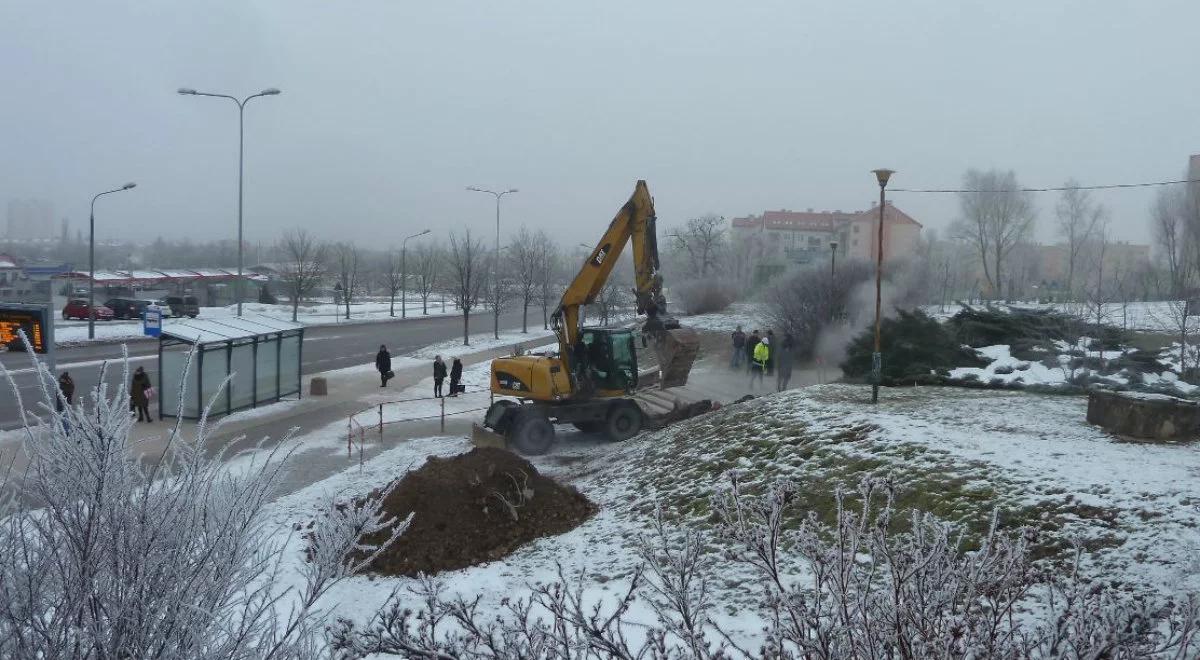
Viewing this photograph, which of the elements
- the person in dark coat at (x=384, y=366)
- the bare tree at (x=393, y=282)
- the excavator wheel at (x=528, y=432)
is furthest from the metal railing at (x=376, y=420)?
the bare tree at (x=393, y=282)

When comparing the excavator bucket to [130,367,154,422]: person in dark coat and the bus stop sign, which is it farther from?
[130,367,154,422]: person in dark coat

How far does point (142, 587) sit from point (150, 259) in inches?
5228

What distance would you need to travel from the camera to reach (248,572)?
3.90 m

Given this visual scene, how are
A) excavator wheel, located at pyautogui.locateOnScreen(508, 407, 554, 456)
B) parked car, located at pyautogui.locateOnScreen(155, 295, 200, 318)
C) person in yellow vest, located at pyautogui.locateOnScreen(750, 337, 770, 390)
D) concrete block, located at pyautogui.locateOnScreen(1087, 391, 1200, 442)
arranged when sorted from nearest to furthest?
concrete block, located at pyautogui.locateOnScreen(1087, 391, 1200, 442), excavator wheel, located at pyautogui.locateOnScreen(508, 407, 554, 456), person in yellow vest, located at pyautogui.locateOnScreen(750, 337, 770, 390), parked car, located at pyautogui.locateOnScreen(155, 295, 200, 318)

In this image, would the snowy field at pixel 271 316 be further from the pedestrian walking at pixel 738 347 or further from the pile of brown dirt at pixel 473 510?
the pedestrian walking at pixel 738 347

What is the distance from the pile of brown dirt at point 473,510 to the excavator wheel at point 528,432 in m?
3.55

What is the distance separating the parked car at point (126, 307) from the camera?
1714 inches

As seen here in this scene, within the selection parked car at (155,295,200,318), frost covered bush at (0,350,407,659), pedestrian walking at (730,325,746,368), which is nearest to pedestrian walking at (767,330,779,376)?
pedestrian walking at (730,325,746,368)

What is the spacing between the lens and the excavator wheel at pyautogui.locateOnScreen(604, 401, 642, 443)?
16828 mm

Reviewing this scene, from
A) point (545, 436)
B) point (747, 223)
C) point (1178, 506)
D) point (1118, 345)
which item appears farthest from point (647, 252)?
point (747, 223)

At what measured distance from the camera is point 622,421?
16.9 meters

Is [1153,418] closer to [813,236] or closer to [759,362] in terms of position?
[759,362]

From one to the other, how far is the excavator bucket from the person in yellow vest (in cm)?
701

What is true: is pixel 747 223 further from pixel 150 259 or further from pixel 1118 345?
pixel 150 259
